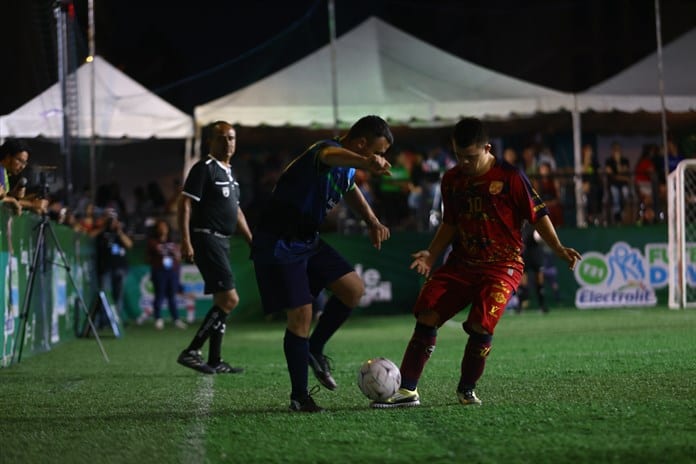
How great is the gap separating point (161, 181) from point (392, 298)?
771 centimetres

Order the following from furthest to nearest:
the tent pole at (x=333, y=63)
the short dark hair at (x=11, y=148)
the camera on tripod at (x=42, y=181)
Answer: the tent pole at (x=333, y=63)
the camera on tripod at (x=42, y=181)
the short dark hair at (x=11, y=148)

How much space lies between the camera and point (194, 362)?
9594 millimetres

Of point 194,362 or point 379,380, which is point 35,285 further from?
point 379,380

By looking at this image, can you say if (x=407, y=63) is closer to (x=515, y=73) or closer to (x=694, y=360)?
(x=694, y=360)

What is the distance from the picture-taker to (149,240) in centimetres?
2003

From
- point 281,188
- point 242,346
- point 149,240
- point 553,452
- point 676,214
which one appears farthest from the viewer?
point 149,240

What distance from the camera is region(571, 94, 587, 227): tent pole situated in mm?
21455

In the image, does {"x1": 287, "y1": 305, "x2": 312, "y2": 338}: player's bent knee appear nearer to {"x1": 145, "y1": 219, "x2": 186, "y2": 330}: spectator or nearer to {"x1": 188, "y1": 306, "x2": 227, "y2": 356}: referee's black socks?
{"x1": 188, "y1": 306, "x2": 227, "y2": 356}: referee's black socks

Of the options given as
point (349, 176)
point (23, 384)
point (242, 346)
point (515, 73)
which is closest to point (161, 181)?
point (242, 346)

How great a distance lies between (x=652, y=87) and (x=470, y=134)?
16996 mm

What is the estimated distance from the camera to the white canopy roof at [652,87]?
72.5ft

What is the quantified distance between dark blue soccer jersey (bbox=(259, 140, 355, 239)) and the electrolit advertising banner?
14333 millimetres

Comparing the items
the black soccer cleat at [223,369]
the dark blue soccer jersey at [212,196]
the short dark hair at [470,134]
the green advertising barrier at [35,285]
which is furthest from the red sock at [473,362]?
the green advertising barrier at [35,285]

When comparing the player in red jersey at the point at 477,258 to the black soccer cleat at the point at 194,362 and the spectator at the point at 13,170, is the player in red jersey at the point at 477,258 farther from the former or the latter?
the spectator at the point at 13,170
